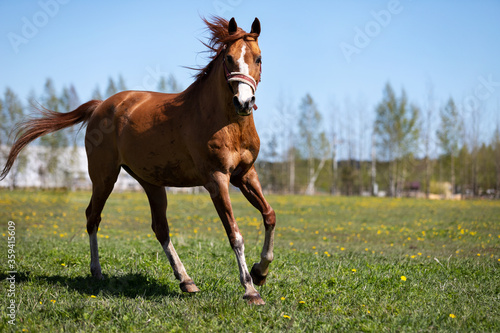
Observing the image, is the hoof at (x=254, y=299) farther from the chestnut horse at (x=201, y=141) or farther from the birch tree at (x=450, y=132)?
the birch tree at (x=450, y=132)

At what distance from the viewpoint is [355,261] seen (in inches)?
259

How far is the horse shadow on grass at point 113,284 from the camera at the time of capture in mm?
4734

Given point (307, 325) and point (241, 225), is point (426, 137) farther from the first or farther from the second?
point (307, 325)

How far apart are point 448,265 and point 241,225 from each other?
9341mm

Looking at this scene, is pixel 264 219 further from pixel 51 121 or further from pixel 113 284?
pixel 51 121

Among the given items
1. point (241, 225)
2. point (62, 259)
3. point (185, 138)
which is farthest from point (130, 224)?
point (185, 138)

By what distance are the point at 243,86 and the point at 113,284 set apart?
304 cm

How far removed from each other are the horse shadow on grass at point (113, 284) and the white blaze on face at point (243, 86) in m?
2.31

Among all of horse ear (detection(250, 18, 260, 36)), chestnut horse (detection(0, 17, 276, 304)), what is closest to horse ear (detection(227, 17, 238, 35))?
chestnut horse (detection(0, 17, 276, 304))

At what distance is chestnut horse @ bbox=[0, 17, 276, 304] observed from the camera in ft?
13.6

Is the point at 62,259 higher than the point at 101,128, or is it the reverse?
the point at 101,128

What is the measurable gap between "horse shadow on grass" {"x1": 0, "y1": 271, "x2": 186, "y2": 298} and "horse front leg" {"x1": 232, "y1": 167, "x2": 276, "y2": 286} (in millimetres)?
843

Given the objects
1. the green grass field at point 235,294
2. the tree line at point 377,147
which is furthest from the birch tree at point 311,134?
the green grass field at point 235,294

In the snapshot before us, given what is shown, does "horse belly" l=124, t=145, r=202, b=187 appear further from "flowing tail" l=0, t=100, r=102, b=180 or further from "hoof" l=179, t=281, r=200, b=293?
"flowing tail" l=0, t=100, r=102, b=180
